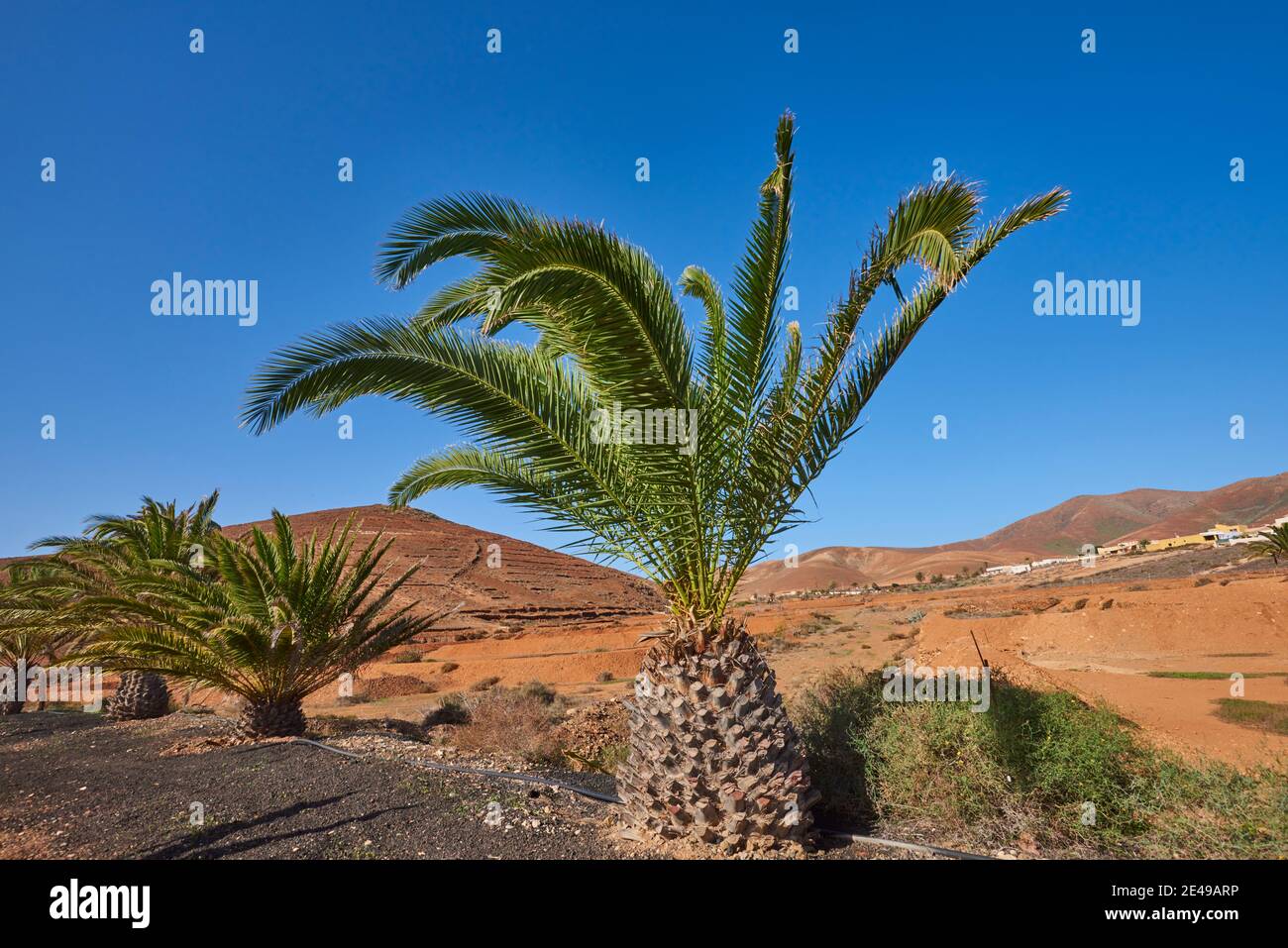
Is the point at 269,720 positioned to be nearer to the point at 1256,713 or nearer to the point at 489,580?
the point at 1256,713

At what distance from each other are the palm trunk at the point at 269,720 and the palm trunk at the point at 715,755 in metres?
6.30

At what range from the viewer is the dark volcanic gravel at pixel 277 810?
16.2 ft

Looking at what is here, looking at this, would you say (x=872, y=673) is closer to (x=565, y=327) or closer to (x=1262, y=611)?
(x=565, y=327)

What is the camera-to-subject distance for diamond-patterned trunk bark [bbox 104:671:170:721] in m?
13.1

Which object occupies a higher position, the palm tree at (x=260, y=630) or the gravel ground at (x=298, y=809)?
the palm tree at (x=260, y=630)

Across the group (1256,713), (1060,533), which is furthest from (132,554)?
(1060,533)

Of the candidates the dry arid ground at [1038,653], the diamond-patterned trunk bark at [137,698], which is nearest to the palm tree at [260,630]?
the diamond-patterned trunk bark at [137,698]

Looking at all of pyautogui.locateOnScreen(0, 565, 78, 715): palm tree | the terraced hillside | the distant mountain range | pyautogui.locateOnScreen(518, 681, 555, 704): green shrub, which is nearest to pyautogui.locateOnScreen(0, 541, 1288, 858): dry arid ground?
pyautogui.locateOnScreen(518, 681, 555, 704): green shrub

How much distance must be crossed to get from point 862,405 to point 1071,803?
374 centimetres

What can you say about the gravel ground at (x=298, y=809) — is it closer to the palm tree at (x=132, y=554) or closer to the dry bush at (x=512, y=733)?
the dry bush at (x=512, y=733)

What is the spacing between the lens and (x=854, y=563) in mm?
135750

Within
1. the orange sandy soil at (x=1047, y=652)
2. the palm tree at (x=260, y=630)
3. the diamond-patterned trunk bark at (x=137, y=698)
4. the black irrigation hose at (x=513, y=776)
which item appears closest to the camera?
the black irrigation hose at (x=513, y=776)
